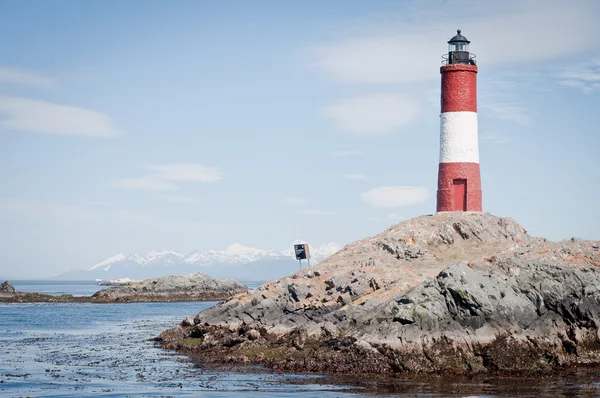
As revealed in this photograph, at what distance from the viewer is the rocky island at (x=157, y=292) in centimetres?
10094

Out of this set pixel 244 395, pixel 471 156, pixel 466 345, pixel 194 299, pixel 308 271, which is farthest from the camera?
pixel 194 299

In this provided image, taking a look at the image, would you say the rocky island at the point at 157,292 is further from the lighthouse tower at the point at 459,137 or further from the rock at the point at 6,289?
the lighthouse tower at the point at 459,137

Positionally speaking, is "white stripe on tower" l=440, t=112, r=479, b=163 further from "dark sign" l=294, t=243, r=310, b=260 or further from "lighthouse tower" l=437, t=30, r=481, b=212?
"dark sign" l=294, t=243, r=310, b=260

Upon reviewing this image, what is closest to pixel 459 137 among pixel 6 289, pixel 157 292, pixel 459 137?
pixel 459 137

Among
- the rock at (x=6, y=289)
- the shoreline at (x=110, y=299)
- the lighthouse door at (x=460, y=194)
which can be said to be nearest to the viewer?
the lighthouse door at (x=460, y=194)

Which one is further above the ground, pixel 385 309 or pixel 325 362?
pixel 385 309

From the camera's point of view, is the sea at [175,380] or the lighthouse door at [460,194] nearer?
the sea at [175,380]

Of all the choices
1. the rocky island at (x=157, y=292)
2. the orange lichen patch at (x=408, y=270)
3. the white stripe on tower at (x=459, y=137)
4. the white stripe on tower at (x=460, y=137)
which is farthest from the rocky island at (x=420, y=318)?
the rocky island at (x=157, y=292)

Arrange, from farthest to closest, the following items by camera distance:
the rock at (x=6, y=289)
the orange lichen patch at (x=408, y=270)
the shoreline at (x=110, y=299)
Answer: the rock at (x=6, y=289)
the shoreline at (x=110, y=299)
the orange lichen patch at (x=408, y=270)

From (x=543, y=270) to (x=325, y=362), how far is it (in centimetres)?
1156

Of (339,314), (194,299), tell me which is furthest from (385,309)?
(194,299)

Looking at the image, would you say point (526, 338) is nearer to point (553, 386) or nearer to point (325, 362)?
point (553, 386)

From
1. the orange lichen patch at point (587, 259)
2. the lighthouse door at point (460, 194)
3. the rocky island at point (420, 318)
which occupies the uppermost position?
the lighthouse door at point (460, 194)

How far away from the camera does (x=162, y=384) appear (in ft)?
103
